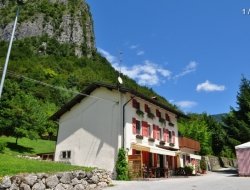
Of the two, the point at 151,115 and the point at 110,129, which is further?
the point at 151,115

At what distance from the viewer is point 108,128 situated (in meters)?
26.0

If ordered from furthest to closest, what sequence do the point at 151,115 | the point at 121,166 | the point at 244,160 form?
the point at 151,115
the point at 244,160
the point at 121,166

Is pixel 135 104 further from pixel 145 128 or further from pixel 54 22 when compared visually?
pixel 54 22

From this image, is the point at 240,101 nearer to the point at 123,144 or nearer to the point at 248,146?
the point at 248,146

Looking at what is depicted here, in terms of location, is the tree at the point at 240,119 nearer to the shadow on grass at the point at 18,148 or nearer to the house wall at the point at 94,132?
the house wall at the point at 94,132

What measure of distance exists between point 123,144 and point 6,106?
884 inches

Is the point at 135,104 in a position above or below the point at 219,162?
above

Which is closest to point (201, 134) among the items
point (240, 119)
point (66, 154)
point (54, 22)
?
point (240, 119)

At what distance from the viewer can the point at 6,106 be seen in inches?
1638

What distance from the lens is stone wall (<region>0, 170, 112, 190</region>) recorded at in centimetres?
1250

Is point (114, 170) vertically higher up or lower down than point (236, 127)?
lower down

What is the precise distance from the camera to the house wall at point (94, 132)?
25.4m

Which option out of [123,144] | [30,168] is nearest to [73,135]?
[123,144]

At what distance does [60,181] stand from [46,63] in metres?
80.7
